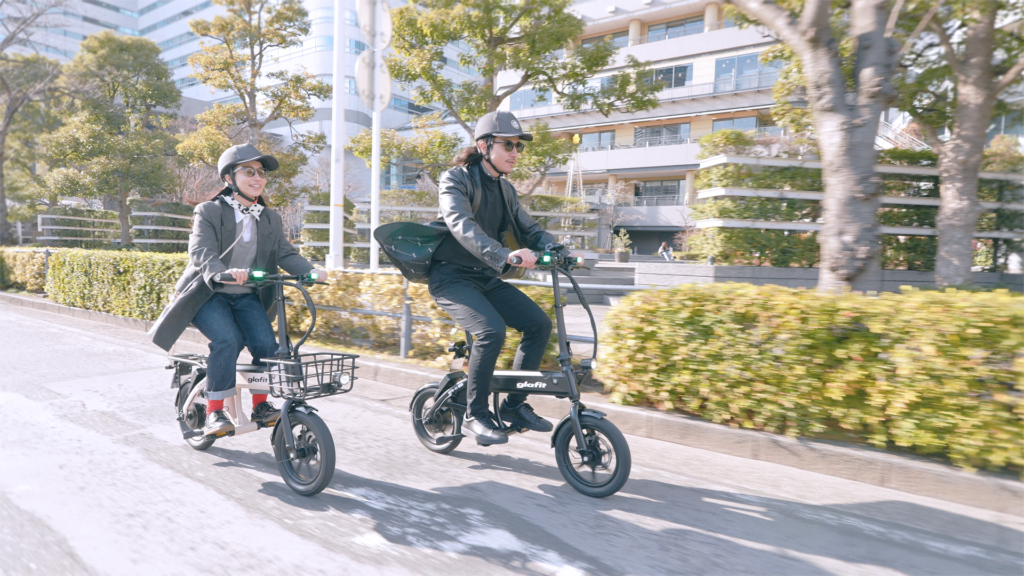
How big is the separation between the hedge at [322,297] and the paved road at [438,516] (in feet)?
6.19

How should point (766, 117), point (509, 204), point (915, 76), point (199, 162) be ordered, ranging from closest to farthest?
point (509, 204) → point (915, 76) → point (199, 162) → point (766, 117)

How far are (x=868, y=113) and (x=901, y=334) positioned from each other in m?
2.28

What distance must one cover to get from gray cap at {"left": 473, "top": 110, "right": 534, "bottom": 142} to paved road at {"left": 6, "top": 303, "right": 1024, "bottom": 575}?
81.6 inches

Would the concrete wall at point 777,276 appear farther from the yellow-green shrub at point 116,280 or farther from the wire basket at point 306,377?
the yellow-green shrub at point 116,280

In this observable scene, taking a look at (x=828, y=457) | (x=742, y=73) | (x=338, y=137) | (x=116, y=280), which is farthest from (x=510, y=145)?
(x=742, y=73)

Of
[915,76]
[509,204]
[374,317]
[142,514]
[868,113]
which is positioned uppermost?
[915,76]

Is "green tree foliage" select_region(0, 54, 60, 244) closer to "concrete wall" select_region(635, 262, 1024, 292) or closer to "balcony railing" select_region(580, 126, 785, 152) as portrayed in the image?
"concrete wall" select_region(635, 262, 1024, 292)

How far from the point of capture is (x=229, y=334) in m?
3.81

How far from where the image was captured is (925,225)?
1044cm

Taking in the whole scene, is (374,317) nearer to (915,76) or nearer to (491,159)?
(491,159)

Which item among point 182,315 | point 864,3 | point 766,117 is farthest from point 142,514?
point 766,117

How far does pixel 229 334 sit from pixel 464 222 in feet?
5.24

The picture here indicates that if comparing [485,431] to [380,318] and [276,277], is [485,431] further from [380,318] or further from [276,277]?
[380,318]

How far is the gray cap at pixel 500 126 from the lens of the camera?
3.73m
